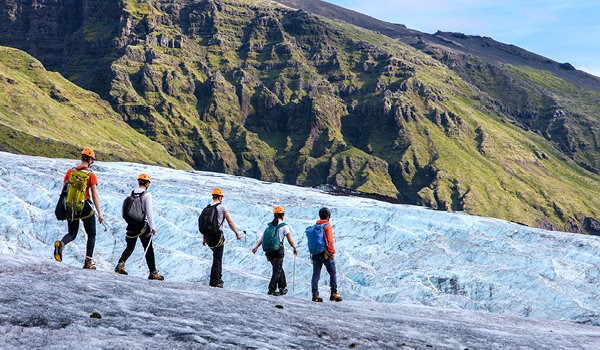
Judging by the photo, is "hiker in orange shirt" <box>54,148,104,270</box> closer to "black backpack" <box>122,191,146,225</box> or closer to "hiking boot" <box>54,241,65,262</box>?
"hiking boot" <box>54,241,65,262</box>

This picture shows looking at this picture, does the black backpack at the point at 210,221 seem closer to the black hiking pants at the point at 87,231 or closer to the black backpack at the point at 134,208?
the black backpack at the point at 134,208

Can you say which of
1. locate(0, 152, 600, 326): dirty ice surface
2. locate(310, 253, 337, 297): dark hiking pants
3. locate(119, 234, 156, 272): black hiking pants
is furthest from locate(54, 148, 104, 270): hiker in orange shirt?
locate(0, 152, 600, 326): dirty ice surface

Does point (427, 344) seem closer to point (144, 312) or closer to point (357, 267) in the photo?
point (144, 312)

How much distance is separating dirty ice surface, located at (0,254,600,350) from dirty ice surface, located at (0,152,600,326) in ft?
34.0

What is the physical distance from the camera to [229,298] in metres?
12.8

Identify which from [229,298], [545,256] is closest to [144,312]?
[229,298]

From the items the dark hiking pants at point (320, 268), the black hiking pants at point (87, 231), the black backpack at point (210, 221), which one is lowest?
the dark hiking pants at point (320, 268)

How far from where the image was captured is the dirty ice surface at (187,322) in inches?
310

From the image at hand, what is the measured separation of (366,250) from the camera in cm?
3109

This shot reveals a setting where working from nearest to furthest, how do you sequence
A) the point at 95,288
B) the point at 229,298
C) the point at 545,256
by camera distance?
1. the point at 95,288
2. the point at 229,298
3. the point at 545,256

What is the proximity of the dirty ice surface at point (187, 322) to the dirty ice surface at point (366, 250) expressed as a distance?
34.0 feet

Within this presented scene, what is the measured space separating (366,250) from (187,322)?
74.9 feet

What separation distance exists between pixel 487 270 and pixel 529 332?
14.4 m

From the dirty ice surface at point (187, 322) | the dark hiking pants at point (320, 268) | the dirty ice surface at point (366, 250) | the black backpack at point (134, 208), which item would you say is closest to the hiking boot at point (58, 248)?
the dirty ice surface at point (187, 322)
